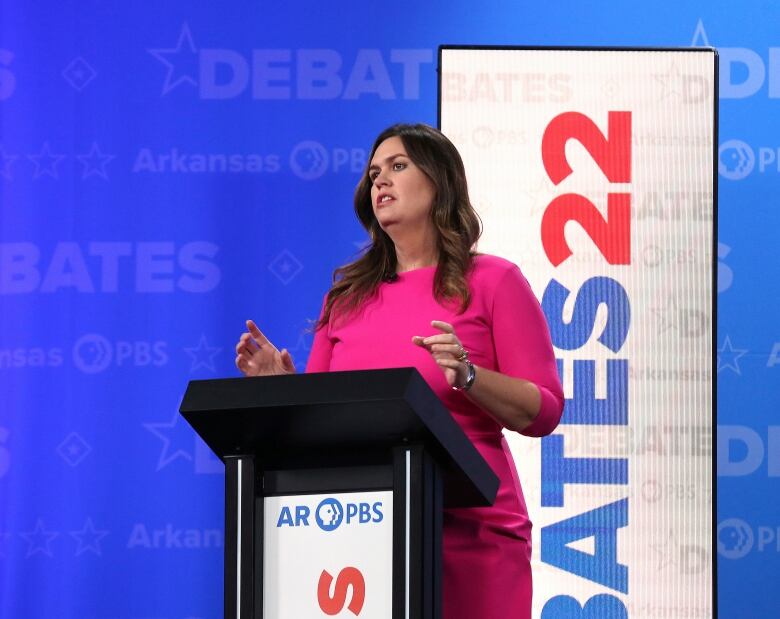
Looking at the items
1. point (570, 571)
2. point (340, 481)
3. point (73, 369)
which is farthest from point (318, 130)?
point (340, 481)

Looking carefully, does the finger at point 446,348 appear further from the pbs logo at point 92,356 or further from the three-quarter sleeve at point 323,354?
the pbs logo at point 92,356

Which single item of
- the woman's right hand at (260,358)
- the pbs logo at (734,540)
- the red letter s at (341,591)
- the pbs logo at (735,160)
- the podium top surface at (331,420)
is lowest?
the pbs logo at (734,540)

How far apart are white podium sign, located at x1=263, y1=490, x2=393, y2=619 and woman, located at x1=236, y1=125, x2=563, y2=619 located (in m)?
0.25

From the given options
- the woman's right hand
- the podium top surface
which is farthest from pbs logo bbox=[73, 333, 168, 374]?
the podium top surface

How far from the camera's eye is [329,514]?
1557 millimetres

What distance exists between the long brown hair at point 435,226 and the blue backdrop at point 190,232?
1.52m

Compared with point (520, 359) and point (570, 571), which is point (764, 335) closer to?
point (570, 571)

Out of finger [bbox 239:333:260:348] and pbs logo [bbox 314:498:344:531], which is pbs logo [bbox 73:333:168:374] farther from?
pbs logo [bbox 314:498:344:531]

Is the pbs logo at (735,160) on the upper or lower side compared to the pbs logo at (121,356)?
upper

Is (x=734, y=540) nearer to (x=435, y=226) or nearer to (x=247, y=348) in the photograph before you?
(x=435, y=226)

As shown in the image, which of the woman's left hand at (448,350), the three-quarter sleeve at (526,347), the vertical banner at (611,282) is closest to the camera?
the woman's left hand at (448,350)

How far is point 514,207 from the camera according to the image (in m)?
3.39

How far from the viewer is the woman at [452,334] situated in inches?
70.6

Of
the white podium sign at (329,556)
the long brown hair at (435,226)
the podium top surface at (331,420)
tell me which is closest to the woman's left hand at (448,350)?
the podium top surface at (331,420)
